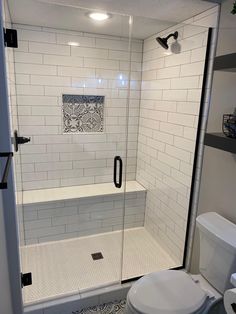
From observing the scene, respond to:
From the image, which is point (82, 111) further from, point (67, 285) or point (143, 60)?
point (67, 285)

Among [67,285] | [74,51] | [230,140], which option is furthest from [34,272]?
[74,51]

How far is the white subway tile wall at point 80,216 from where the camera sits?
8.18 feet

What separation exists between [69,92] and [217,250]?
2.07 meters

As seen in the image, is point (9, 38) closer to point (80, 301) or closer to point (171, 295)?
point (171, 295)

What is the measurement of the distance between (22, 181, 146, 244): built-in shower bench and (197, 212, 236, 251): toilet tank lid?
105 cm

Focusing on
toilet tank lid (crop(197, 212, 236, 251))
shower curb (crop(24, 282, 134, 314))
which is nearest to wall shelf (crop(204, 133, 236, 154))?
toilet tank lid (crop(197, 212, 236, 251))

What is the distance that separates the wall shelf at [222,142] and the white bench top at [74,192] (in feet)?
4.35

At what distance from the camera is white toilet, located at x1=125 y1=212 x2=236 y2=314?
53.1 inches

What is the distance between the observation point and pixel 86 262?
231 centimetres

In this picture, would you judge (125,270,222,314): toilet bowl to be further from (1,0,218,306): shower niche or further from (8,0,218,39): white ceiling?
(8,0,218,39): white ceiling

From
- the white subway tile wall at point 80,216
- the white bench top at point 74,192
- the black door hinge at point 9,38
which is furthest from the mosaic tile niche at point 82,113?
the black door hinge at point 9,38

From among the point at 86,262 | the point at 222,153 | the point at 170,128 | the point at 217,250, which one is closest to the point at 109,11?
the point at 170,128

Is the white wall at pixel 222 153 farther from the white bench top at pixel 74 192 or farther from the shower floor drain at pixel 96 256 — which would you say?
the shower floor drain at pixel 96 256

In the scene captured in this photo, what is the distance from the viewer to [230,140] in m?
1.42
